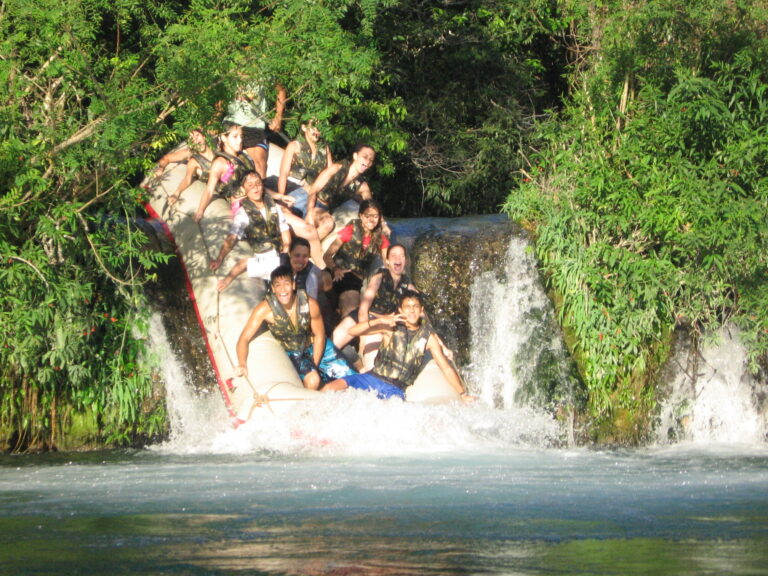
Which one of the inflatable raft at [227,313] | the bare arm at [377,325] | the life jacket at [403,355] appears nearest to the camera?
the inflatable raft at [227,313]

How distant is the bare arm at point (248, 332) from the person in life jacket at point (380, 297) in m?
0.80

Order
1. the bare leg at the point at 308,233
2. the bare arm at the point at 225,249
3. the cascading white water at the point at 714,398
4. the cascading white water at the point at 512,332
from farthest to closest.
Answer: the bare leg at the point at 308,233 → the cascading white water at the point at 512,332 → the cascading white water at the point at 714,398 → the bare arm at the point at 225,249

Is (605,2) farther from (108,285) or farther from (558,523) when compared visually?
(558,523)

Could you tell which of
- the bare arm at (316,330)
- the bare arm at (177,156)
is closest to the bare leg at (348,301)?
the bare arm at (316,330)

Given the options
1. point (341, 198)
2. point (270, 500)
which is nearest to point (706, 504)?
point (270, 500)

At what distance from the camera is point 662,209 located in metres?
10.8

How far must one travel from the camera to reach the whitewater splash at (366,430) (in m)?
9.33

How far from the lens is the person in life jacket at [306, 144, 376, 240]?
11.8 m

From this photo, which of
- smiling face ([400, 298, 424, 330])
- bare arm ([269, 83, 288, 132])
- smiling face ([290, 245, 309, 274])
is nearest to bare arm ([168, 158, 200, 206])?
bare arm ([269, 83, 288, 132])

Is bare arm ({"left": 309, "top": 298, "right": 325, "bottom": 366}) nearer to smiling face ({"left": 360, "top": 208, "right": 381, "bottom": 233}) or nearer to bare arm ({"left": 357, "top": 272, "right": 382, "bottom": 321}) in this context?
bare arm ({"left": 357, "top": 272, "right": 382, "bottom": 321})

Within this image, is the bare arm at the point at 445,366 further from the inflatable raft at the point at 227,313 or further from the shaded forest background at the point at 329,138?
the shaded forest background at the point at 329,138

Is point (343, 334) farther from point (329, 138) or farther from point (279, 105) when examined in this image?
point (279, 105)

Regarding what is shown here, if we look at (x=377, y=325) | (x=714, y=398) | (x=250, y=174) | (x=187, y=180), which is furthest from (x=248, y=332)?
(x=714, y=398)

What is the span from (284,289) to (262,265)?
0.60 meters
